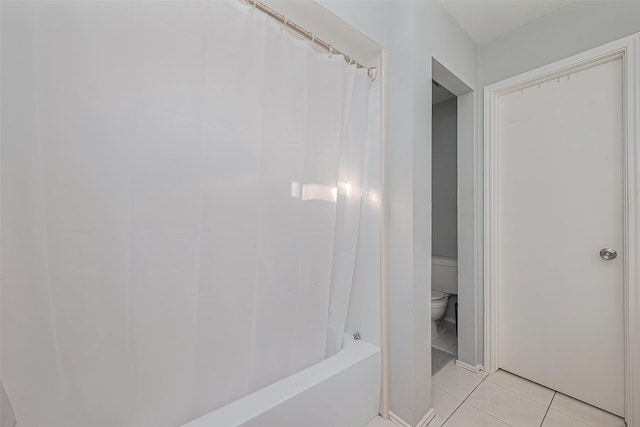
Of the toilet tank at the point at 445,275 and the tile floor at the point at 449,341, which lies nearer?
the tile floor at the point at 449,341

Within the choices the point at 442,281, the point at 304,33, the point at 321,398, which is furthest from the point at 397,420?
the point at 304,33

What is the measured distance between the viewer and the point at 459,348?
1.99m

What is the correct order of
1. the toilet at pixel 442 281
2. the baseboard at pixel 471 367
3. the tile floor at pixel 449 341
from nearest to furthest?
the baseboard at pixel 471 367, the tile floor at pixel 449 341, the toilet at pixel 442 281

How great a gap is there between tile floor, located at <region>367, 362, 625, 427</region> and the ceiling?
2380 mm

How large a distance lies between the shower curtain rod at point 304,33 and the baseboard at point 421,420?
190cm

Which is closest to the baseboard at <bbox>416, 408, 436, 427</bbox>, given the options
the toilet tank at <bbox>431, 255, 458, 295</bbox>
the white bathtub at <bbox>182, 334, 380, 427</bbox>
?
the white bathtub at <bbox>182, 334, 380, 427</bbox>

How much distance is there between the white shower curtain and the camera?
71 cm

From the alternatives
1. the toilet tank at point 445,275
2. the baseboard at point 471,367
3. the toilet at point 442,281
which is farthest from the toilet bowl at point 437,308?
the baseboard at point 471,367

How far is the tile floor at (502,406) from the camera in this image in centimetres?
143

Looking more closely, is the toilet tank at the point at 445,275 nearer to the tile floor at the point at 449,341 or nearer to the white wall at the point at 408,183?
the tile floor at the point at 449,341

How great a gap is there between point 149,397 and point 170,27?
1263 mm

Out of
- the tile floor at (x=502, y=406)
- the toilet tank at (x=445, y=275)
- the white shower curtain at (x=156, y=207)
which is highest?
the white shower curtain at (x=156, y=207)

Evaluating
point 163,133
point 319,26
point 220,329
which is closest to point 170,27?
point 163,133

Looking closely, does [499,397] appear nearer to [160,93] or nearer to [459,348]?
[459,348]
